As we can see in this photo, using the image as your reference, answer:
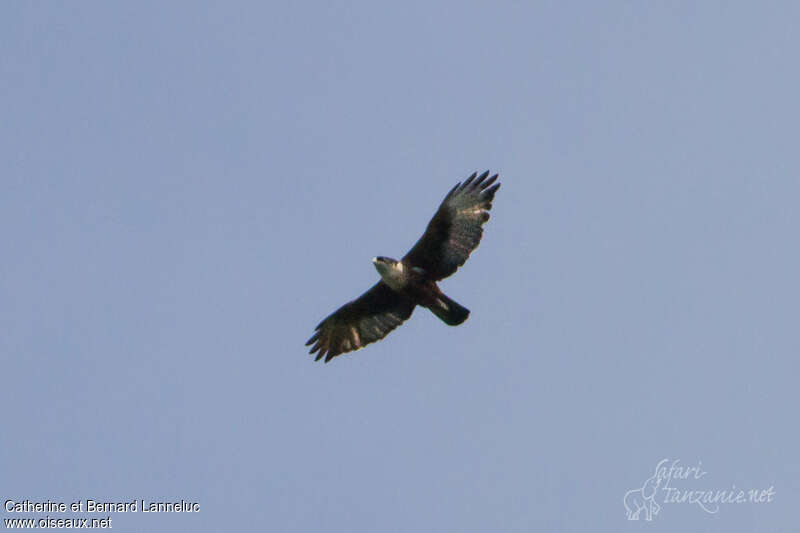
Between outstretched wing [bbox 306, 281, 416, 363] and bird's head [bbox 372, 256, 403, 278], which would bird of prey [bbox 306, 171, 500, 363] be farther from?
outstretched wing [bbox 306, 281, 416, 363]

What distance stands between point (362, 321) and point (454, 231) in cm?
237

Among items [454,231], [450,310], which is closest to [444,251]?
[454,231]

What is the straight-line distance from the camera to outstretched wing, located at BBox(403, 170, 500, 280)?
16906 millimetres

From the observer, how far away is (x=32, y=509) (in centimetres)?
1529

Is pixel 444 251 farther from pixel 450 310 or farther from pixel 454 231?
pixel 450 310

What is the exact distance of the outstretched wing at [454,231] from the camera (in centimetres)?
1691

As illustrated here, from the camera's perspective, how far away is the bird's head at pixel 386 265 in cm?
1664

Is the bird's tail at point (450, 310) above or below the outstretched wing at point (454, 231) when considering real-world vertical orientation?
below

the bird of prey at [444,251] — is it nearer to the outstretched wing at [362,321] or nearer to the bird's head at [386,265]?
the bird's head at [386,265]

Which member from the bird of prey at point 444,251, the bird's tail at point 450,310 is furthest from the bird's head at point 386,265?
the bird's tail at point 450,310

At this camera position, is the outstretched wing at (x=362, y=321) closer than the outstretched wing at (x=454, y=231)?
No

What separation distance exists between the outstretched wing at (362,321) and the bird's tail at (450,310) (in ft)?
3.21

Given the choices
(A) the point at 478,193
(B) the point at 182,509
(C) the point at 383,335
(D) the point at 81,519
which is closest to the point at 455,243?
(A) the point at 478,193

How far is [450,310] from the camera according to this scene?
54.5 feet
